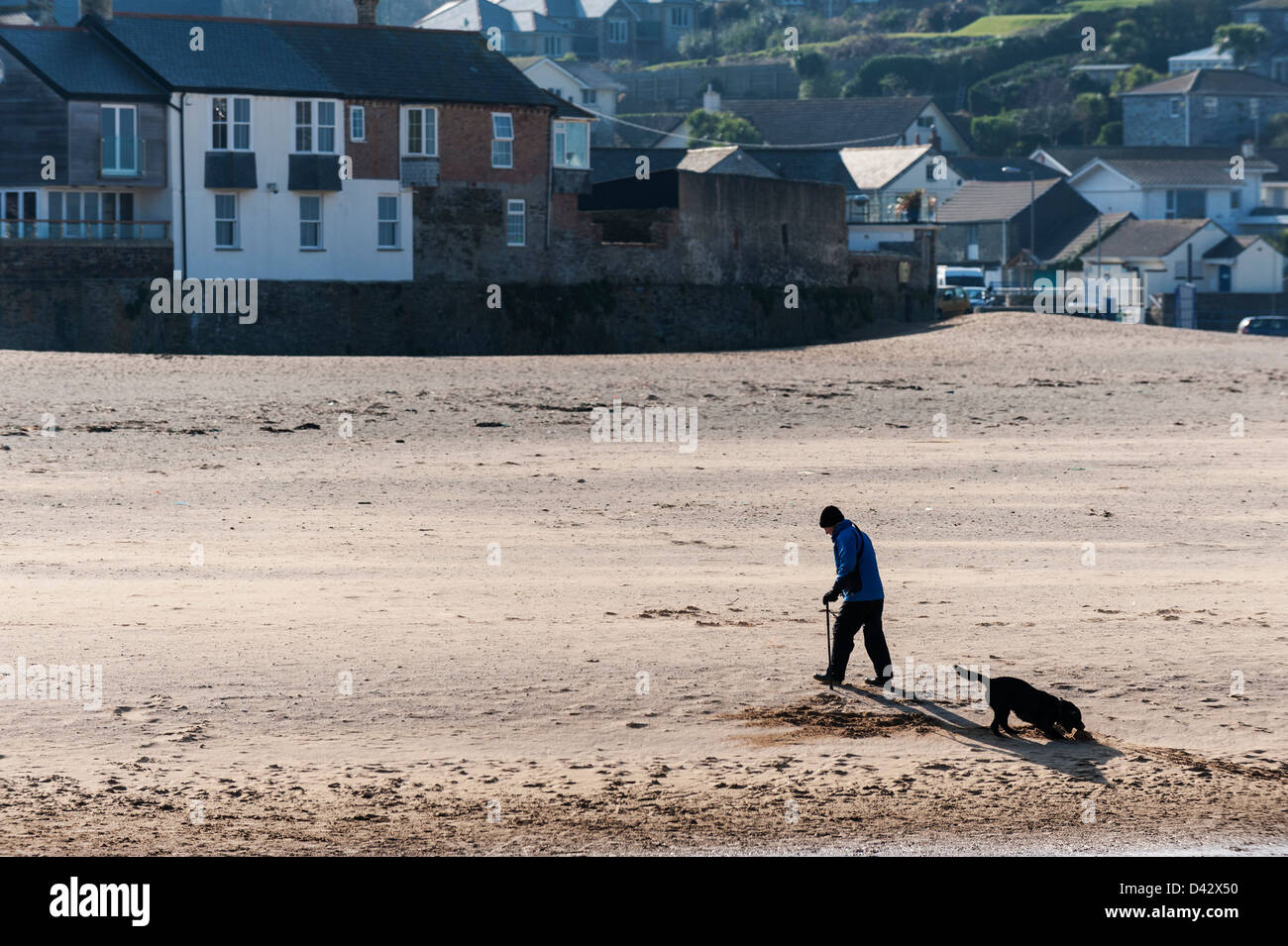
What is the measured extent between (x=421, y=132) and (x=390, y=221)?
2723 millimetres

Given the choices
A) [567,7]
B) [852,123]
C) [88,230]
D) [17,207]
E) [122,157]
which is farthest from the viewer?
[567,7]

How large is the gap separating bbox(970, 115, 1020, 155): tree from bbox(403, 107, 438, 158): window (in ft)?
232

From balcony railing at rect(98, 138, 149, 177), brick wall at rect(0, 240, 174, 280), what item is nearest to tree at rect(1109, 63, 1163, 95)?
balcony railing at rect(98, 138, 149, 177)

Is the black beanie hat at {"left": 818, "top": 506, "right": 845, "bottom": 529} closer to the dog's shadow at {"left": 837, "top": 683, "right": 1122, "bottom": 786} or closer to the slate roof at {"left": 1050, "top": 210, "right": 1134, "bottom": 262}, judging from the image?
the dog's shadow at {"left": 837, "top": 683, "right": 1122, "bottom": 786}

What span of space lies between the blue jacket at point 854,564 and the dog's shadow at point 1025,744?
0.87 metres

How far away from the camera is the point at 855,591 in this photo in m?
13.5

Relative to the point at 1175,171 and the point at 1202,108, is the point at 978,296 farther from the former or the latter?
the point at 1202,108

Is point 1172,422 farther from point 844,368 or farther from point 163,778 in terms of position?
point 163,778

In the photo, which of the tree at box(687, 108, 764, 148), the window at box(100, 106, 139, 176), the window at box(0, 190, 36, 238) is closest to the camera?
the window at box(100, 106, 139, 176)

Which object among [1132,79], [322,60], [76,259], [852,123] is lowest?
[76,259]

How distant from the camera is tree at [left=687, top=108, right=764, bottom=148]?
339 ft

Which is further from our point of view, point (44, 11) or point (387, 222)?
point (44, 11)

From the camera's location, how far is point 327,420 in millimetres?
29141

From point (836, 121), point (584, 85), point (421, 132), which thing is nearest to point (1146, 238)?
point (836, 121)
